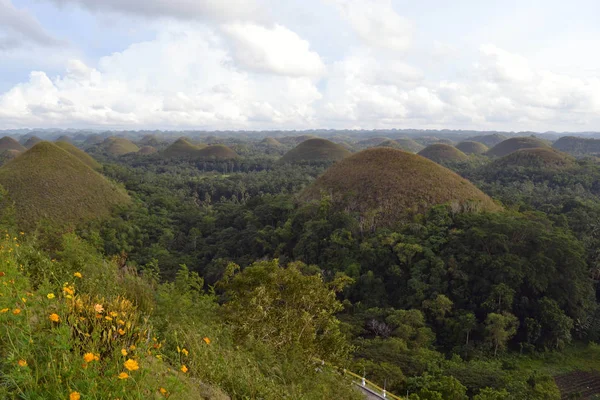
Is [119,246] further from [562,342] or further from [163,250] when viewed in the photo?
[562,342]

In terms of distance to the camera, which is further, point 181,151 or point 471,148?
point 471,148

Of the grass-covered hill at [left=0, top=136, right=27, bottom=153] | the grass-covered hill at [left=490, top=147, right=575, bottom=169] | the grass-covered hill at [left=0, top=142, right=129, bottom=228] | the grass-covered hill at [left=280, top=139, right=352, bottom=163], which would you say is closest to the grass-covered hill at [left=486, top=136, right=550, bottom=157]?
the grass-covered hill at [left=490, top=147, right=575, bottom=169]

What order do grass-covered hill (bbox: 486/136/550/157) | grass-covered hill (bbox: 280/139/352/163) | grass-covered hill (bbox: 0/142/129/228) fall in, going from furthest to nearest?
1. grass-covered hill (bbox: 486/136/550/157)
2. grass-covered hill (bbox: 280/139/352/163)
3. grass-covered hill (bbox: 0/142/129/228)

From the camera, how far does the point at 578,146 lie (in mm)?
147250

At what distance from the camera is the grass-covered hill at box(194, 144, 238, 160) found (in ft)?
358

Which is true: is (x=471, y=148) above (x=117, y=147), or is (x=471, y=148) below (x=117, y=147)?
above

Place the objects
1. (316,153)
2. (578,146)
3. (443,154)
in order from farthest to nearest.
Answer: (578,146) < (443,154) < (316,153)

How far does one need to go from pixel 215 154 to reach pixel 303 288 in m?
107

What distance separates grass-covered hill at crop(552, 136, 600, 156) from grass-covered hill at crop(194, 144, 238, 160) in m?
131

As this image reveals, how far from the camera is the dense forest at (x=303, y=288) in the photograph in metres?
3.31

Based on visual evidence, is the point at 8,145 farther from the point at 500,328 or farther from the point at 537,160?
the point at 537,160

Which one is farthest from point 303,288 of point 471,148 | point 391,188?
point 471,148

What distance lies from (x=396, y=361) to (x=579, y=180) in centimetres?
5984

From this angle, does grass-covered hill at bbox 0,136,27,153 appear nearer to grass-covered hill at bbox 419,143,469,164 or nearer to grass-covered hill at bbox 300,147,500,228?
grass-covered hill at bbox 300,147,500,228
